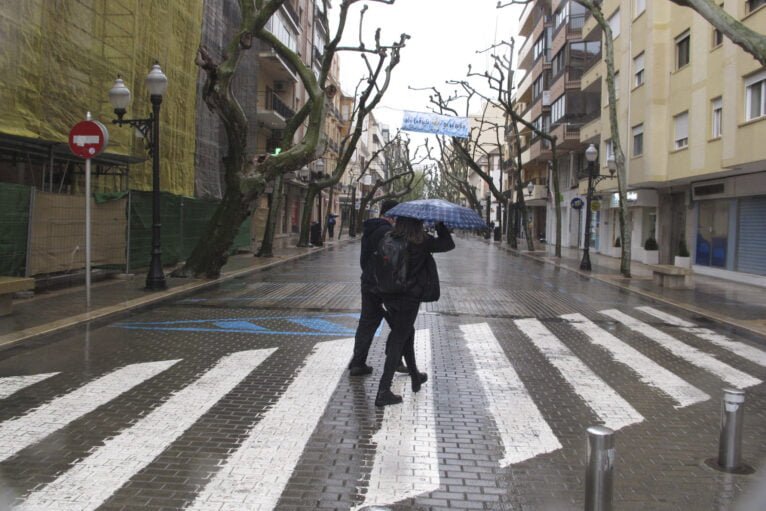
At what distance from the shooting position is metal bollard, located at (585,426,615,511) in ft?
10.9

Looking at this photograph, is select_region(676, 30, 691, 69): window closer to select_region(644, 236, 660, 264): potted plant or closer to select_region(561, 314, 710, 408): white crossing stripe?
select_region(644, 236, 660, 264): potted plant

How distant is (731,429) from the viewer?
4.38 metres

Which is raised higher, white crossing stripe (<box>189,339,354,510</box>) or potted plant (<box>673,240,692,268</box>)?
potted plant (<box>673,240,692,268</box>)

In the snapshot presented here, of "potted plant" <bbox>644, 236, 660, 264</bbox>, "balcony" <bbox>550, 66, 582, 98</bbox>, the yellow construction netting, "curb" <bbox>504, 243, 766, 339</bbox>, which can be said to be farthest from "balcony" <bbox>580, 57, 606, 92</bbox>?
Answer: the yellow construction netting

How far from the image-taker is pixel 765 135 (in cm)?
1631

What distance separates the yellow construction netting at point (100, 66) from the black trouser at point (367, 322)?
9.18m

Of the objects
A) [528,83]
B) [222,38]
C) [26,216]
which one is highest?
[528,83]

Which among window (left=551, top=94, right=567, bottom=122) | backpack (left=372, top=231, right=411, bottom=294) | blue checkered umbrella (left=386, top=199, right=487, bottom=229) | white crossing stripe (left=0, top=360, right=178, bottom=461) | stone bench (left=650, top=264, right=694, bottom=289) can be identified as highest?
window (left=551, top=94, right=567, bottom=122)

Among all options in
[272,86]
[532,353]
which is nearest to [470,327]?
[532,353]

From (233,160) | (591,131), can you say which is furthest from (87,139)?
(591,131)

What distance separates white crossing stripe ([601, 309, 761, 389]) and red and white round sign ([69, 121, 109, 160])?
940 centimetres

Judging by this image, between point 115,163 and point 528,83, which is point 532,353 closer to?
point 115,163

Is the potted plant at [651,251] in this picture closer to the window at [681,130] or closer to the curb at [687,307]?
the window at [681,130]

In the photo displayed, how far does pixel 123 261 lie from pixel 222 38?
15.6m
